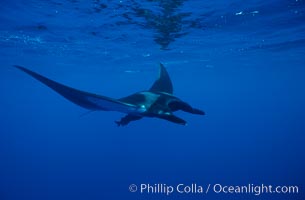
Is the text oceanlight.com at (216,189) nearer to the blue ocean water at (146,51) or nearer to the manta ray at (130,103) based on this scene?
the blue ocean water at (146,51)

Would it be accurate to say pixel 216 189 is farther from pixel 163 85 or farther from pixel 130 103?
pixel 130 103

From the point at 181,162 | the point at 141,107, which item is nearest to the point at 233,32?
the point at 141,107

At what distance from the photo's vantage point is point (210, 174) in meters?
34.7

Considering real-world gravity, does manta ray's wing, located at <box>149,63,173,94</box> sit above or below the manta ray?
below

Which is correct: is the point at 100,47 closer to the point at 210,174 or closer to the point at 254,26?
the point at 254,26

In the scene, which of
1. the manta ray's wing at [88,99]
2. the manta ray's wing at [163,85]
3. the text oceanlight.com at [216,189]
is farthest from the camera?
the text oceanlight.com at [216,189]

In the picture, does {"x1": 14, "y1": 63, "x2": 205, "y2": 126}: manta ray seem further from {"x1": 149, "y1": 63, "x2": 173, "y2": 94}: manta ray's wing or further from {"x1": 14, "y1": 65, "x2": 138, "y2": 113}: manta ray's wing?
{"x1": 149, "y1": 63, "x2": 173, "y2": 94}: manta ray's wing

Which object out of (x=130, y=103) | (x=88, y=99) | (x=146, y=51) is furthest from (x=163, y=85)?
(x=146, y=51)

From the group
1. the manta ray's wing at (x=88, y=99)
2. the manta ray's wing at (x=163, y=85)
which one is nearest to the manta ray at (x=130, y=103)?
the manta ray's wing at (x=88, y=99)

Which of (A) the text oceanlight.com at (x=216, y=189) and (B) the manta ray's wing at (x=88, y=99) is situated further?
(A) the text oceanlight.com at (x=216, y=189)

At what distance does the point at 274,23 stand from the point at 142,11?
25.6 ft

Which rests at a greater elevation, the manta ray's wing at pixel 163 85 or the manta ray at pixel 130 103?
the manta ray at pixel 130 103

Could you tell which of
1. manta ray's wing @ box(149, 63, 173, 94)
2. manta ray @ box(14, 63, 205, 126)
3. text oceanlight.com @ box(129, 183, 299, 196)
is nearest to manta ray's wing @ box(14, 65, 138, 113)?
manta ray @ box(14, 63, 205, 126)

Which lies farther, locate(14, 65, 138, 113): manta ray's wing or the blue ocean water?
the blue ocean water
